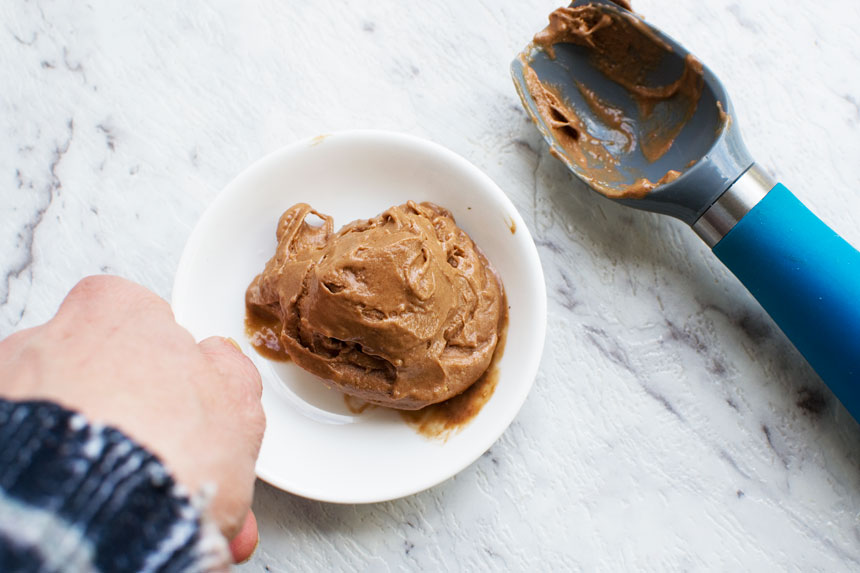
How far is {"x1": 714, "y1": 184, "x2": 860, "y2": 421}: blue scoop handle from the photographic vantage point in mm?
1793

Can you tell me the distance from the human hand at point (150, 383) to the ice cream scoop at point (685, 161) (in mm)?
1204

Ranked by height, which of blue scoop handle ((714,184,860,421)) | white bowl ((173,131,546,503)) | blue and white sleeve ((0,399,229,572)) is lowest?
white bowl ((173,131,546,503))

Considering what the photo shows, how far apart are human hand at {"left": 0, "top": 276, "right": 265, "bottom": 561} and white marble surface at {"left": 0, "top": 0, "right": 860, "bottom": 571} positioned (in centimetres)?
83

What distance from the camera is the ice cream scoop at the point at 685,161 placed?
1814mm

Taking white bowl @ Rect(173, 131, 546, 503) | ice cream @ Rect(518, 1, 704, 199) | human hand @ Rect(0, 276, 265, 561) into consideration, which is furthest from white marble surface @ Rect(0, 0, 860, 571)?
human hand @ Rect(0, 276, 265, 561)

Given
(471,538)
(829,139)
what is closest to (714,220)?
(829,139)

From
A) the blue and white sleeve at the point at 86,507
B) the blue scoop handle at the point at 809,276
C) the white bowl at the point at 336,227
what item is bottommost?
the white bowl at the point at 336,227

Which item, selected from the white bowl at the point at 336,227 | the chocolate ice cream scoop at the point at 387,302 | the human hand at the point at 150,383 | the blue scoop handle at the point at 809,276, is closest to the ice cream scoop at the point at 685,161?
the blue scoop handle at the point at 809,276

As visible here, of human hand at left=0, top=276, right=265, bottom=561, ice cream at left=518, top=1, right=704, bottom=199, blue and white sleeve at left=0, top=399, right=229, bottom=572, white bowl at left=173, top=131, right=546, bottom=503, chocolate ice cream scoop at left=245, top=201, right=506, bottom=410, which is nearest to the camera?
blue and white sleeve at left=0, top=399, right=229, bottom=572

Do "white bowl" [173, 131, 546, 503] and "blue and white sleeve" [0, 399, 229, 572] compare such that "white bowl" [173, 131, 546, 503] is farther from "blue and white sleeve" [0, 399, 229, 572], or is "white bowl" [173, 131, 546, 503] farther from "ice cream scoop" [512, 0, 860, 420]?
"blue and white sleeve" [0, 399, 229, 572]

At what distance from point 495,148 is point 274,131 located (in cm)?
71

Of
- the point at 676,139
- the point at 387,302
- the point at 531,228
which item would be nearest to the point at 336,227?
the point at 387,302

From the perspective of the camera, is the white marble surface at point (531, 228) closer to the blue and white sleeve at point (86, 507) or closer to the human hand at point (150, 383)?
the human hand at point (150, 383)

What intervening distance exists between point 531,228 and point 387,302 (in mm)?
635
